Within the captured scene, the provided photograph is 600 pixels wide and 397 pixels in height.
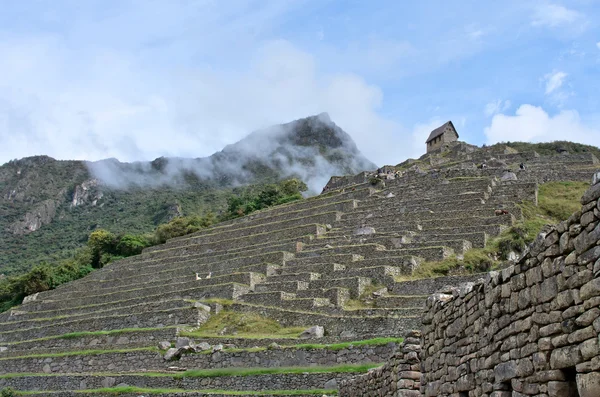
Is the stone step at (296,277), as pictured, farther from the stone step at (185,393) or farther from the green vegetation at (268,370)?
the stone step at (185,393)

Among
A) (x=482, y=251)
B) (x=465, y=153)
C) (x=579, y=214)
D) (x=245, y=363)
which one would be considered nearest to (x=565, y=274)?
(x=579, y=214)

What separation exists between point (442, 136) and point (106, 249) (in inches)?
1536

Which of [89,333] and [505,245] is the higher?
[505,245]

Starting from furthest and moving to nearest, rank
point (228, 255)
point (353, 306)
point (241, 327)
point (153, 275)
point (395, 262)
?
point (153, 275)
point (228, 255)
point (395, 262)
point (241, 327)
point (353, 306)

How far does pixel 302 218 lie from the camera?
4175cm

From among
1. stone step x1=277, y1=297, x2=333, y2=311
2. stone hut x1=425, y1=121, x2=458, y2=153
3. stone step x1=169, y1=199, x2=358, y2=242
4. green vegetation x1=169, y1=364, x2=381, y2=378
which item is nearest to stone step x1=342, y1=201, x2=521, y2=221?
stone step x1=169, y1=199, x2=358, y2=242

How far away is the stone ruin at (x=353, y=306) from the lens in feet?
17.6

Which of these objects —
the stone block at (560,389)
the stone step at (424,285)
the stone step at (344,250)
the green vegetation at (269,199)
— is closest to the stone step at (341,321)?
the stone step at (424,285)

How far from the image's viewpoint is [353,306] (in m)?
26.4

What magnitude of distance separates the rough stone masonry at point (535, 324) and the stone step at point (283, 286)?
21.2m

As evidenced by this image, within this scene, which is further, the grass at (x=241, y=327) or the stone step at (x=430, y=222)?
the stone step at (x=430, y=222)

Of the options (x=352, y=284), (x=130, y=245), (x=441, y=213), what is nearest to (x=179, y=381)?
(x=352, y=284)

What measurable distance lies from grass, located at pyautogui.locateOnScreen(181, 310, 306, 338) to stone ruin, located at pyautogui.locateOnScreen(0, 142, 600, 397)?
37 cm

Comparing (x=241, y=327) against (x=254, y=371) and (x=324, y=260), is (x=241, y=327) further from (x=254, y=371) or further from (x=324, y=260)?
(x=254, y=371)
